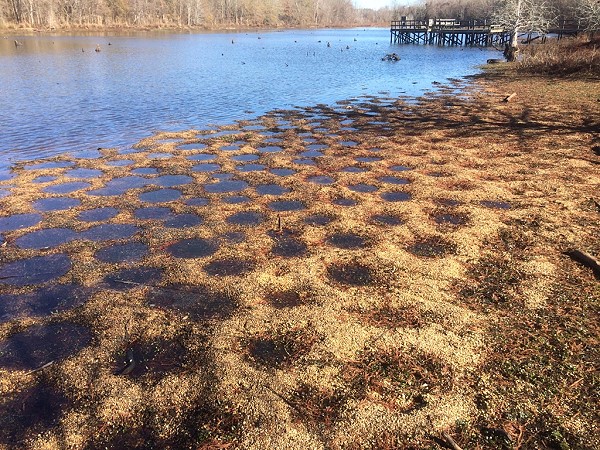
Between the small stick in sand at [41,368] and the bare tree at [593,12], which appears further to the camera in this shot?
the bare tree at [593,12]

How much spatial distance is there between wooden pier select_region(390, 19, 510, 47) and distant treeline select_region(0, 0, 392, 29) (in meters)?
65.9

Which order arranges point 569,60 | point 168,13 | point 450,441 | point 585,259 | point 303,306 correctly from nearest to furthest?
1. point 450,441
2. point 303,306
3. point 585,259
4. point 569,60
5. point 168,13

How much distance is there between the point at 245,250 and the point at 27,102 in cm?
2185

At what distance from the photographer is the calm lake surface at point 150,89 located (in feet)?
54.2

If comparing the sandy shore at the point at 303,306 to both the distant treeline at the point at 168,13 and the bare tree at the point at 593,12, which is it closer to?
the bare tree at the point at 593,12

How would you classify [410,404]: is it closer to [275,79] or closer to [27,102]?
[27,102]

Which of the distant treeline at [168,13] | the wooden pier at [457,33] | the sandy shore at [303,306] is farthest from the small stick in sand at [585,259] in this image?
the distant treeline at [168,13]

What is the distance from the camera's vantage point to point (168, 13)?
11750 cm

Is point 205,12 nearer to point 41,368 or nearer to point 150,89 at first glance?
point 150,89

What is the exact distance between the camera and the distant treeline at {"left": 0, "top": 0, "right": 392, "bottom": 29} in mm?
86375

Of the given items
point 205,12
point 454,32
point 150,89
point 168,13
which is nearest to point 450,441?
point 150,89

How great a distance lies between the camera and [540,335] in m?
4.62

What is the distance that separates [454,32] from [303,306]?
70298mm

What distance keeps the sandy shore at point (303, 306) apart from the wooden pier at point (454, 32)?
59.6 metres
